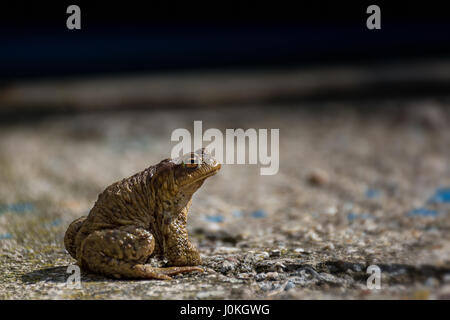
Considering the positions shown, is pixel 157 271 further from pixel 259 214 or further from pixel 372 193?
pixel 372 193

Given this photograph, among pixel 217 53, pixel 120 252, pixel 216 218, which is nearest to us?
pixel 120 252

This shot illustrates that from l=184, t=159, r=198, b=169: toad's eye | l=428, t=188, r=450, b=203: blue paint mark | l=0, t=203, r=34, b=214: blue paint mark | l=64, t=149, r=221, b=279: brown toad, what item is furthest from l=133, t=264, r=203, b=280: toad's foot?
l=428, t=188, r=450, b=203: blue paint mark

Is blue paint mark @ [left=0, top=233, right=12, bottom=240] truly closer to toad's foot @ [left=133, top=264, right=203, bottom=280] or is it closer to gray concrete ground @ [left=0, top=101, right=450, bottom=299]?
gray concrete ground @ [left=0, top=101, right=450, bottom=299]

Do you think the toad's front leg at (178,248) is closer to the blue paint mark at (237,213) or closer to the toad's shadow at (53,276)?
the toad's shadow at (53,276)

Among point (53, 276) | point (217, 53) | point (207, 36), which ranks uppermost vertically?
point (207, 36)

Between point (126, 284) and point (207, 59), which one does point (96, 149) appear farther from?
point (126, 284)

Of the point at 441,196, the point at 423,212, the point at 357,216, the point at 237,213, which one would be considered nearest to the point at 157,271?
the point at 237,213

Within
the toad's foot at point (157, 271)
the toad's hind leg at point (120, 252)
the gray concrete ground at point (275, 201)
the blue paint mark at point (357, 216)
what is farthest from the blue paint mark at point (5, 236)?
the blue paint mark at point (357, 216)
